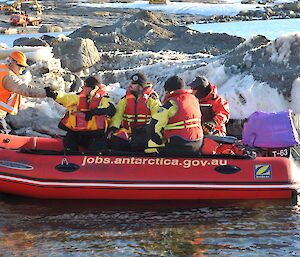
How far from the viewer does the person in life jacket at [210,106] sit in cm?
862

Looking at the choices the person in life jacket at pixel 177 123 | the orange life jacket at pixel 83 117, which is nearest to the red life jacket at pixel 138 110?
the orange life jacket at pixel 83 117

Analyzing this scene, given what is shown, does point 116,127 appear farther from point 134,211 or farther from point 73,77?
point 73,77

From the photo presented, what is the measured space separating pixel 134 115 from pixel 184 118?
2.88 feet

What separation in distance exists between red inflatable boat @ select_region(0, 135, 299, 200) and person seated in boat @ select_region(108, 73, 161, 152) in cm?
39

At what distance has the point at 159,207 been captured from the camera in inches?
298

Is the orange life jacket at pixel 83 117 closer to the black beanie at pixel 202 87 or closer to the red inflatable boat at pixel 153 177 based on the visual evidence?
the red inflatable boat at pixel 153 177

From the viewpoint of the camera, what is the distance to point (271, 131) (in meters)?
7.96

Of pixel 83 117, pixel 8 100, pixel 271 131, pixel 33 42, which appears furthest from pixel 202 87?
pixel 33 42

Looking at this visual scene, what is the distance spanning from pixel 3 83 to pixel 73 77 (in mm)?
3497

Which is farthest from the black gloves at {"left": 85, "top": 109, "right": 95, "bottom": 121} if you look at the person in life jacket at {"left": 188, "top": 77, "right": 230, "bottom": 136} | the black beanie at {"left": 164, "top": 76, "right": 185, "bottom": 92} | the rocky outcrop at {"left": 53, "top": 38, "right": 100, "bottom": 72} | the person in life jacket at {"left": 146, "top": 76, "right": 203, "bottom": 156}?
the rocky outcrop at {"left": 53, "top": 38, "right": 100, "bottom": 72}

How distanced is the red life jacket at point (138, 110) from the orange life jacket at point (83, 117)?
12.6 inches

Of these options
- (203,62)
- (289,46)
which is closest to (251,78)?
(289,46)

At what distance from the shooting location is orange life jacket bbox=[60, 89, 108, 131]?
8.20 metres

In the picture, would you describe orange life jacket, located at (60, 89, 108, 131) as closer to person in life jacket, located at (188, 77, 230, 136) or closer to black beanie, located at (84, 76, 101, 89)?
black beanie, located at (84, 76, 101, 89)
